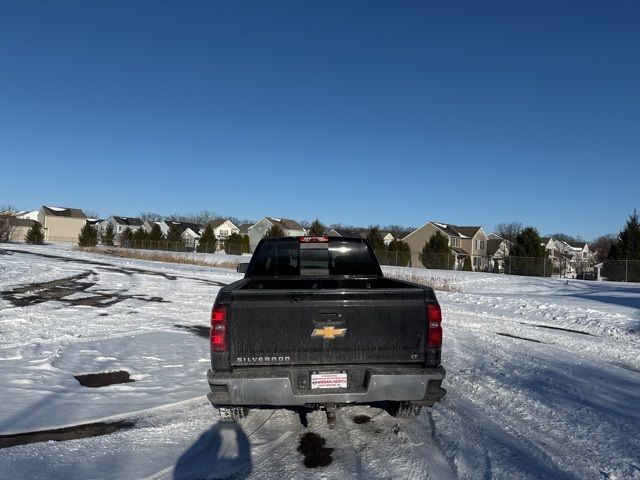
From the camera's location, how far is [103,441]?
167 inches

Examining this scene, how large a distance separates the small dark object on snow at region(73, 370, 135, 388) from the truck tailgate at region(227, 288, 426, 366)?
9.89 ft

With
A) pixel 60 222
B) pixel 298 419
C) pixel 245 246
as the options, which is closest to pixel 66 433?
pixel 298 419

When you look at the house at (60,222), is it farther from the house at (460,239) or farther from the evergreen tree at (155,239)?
the house at (460,239)

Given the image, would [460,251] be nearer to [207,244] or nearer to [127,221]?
[207,244]

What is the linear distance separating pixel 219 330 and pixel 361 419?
1957mm

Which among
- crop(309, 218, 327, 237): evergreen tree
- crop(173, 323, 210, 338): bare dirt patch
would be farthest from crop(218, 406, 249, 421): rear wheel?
crop(309, 218, 327, 237): evergreen tree

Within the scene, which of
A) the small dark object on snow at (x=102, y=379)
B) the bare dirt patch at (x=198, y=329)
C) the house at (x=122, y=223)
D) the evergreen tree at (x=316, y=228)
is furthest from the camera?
the house at (x=122, y=223)

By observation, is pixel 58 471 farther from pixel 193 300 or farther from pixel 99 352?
pixel 193 300

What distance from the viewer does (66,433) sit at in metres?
4.41

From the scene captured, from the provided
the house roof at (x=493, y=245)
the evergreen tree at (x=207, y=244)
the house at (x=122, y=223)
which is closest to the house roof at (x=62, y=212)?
the house at (x=122, y=223)

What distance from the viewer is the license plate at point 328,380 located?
3.95 metres

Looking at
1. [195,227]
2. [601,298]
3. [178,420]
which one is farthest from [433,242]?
[195,227]

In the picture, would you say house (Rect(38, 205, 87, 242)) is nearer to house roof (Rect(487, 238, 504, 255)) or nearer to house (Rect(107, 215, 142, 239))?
house (Rect(107, 215, 142, 239))

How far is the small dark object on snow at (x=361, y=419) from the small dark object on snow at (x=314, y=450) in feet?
1.79
